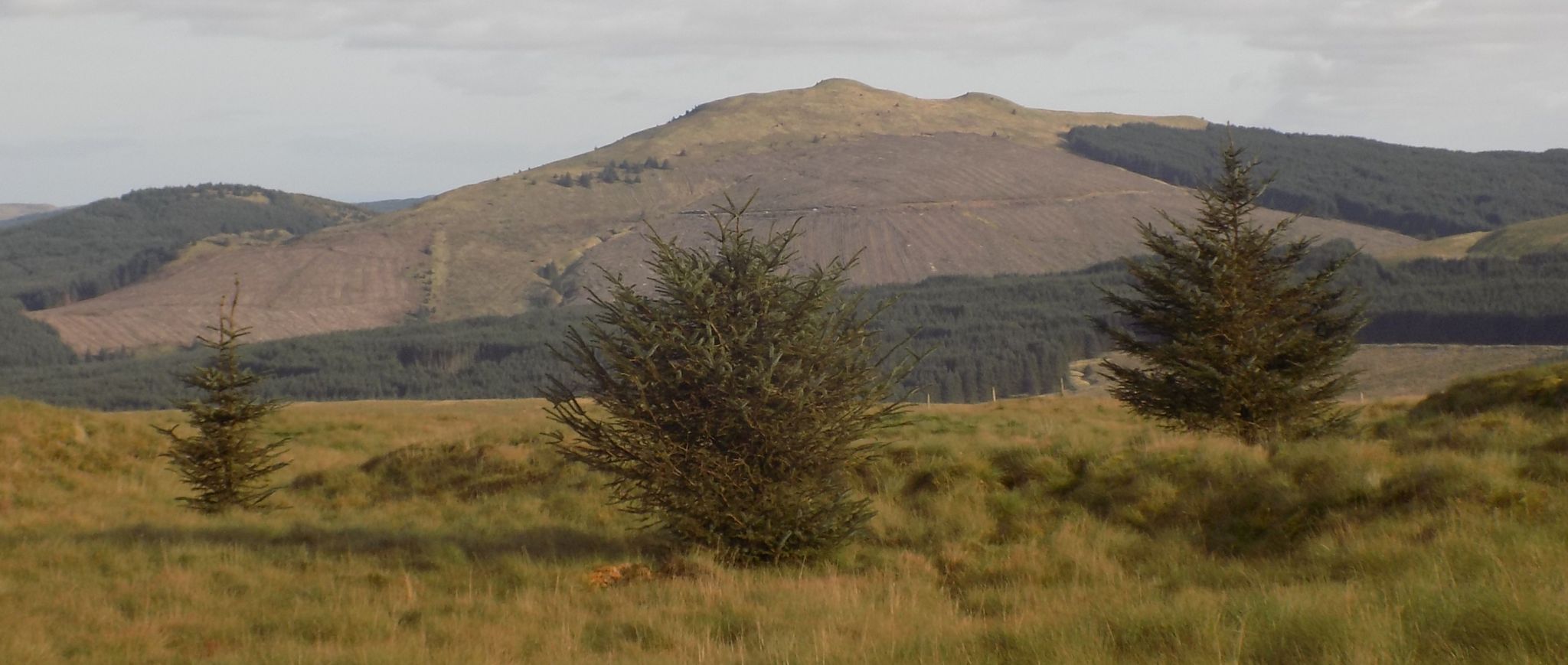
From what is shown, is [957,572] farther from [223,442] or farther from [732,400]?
[223,442]

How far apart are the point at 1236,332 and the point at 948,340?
100917 mm

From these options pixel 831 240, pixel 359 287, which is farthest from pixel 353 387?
pixel 831 240

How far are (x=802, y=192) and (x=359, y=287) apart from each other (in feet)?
199

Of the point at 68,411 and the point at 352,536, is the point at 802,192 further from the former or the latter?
the point at 352,536

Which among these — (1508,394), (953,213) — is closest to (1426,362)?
(1508,394)

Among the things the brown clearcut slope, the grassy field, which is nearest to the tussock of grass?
the grassy field

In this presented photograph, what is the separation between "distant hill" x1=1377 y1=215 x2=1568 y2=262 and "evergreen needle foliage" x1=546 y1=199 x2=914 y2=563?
112 meters

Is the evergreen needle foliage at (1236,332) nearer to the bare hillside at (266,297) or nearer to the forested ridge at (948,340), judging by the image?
the forested ridge at (948,340)

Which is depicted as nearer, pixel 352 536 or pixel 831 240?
pixel 352 536

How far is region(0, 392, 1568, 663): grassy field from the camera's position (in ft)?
22.5

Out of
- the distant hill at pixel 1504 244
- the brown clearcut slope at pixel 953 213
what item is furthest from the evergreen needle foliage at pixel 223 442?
the brown clearcut slope at pixel 953 213

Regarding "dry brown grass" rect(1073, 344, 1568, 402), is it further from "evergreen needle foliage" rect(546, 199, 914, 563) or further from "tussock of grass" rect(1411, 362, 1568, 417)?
"evergreen needle foliage" rect(546, 199, 914, 563)

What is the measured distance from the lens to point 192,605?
33.1 ft

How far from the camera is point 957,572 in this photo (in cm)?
1077
